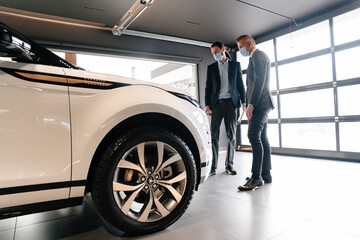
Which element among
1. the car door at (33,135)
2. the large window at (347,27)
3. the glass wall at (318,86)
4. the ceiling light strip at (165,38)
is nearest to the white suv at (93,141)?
the car door at (33,135)

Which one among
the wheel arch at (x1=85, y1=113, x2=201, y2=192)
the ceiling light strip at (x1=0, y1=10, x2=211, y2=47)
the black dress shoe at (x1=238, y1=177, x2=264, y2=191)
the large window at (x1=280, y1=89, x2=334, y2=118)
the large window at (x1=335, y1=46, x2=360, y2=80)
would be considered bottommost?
the black dress shoe at (x1=238, y1=177, x2=264, y2=191)

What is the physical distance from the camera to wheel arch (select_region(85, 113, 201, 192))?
1.32m

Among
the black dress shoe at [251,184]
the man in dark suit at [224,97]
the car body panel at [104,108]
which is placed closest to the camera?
the car body panel at [104,108]

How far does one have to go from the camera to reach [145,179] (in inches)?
55.0

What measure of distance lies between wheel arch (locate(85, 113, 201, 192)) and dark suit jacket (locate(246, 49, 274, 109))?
1.06m

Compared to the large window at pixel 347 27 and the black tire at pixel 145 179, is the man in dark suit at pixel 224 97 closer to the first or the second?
the black tire at pixel 145 179

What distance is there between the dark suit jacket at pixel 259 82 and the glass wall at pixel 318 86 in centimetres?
252

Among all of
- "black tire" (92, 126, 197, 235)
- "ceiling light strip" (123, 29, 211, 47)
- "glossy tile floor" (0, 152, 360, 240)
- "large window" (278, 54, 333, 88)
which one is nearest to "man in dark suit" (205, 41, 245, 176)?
"glossy tile floor" (0, 152, 360, 240)

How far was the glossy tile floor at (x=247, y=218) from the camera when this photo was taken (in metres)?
1.40

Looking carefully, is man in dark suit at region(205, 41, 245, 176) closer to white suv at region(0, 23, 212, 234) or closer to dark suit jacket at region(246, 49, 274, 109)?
dark suit jacket at region(246, 49, 274, 109)

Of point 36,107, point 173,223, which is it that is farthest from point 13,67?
point 173,223

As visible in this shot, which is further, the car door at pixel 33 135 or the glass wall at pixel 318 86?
the glass wall at pixel 318 86

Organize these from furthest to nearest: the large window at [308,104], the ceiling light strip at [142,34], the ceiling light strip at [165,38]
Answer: the ceiling light strip at [165,38], the large window at [308,104], the ceiling light strip at [142,34]

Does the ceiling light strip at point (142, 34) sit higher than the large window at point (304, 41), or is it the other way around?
the ceiling light strip at point (142, 34)
